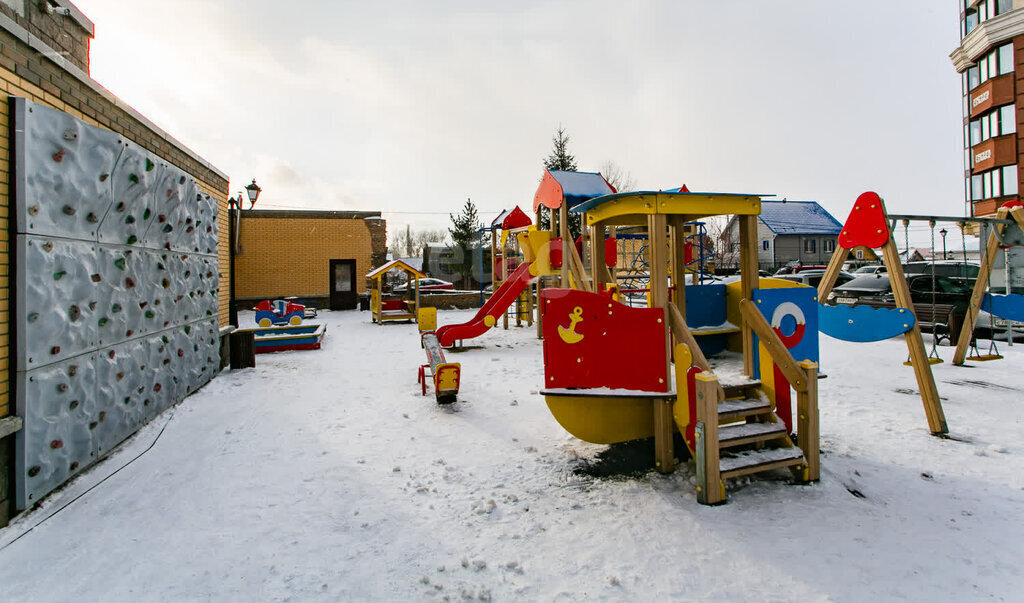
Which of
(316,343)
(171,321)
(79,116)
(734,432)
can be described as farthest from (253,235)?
(734,432)

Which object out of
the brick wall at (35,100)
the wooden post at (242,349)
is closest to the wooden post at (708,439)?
the brick wall at (35,100)

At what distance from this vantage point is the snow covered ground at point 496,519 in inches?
113

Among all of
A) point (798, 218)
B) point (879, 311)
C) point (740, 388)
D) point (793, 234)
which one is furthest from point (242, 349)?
point (798, 218)

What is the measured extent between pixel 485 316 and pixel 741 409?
7.84 meters

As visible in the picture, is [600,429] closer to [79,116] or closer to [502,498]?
[502,498]

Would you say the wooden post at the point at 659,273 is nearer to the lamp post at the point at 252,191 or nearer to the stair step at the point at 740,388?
the stair step at the point at 740,388

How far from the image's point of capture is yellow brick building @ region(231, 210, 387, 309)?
23859 millimetres

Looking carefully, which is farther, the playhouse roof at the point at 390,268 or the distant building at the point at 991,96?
the distant building at the point at 991,96

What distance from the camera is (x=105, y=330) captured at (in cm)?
477

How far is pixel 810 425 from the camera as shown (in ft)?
13.6

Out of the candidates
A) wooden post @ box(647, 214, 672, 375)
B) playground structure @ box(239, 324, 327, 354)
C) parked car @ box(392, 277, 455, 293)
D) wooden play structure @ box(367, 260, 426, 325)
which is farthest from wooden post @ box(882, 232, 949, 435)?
parked car @ box(392, 277, 455, 293)

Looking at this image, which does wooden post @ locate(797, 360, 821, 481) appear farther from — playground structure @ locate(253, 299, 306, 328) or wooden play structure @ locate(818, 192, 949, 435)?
playground structure @ locate(253, 299, 306, 328)

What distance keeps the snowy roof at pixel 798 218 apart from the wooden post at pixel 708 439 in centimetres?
3645

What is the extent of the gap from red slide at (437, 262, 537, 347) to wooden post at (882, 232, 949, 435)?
712 cm
